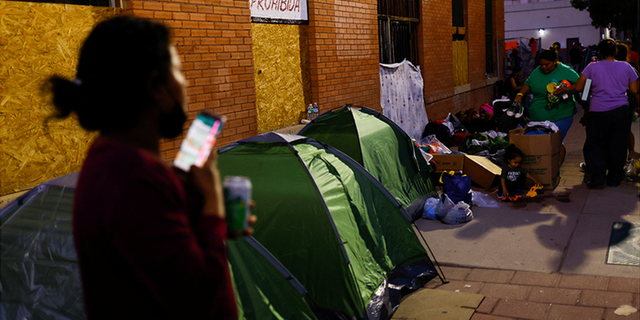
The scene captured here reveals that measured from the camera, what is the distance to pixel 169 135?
132 cm

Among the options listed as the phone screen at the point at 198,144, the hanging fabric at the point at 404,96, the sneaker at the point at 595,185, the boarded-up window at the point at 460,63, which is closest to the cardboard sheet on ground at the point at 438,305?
the phone screen at the point at 198,144

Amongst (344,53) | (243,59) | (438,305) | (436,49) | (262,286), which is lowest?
(438,305)

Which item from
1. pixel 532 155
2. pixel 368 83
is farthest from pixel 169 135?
pixel 368 83

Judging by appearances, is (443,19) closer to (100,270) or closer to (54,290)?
(54,290)

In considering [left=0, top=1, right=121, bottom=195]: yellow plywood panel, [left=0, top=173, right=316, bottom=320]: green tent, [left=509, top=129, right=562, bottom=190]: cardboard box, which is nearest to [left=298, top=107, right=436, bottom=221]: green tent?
[left=509, top=129, right=562, bottom=190]: cardboard box

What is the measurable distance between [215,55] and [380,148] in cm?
226

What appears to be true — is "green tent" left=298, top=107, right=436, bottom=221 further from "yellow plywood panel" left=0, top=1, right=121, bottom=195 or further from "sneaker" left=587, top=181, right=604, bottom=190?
"yellow plywood panel" left=0, top=1, right=121, bottom=195

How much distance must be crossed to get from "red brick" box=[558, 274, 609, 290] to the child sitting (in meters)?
2.55

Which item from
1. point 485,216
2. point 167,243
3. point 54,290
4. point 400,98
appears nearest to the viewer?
point 167,243

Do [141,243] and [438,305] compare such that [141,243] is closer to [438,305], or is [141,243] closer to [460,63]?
[438,305]

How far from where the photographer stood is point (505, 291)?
4.49m

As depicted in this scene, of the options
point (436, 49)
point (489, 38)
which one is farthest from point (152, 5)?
point (489, 38)

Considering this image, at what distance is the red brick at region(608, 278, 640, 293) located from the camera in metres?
4.29

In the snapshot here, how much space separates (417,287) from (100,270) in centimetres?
383
